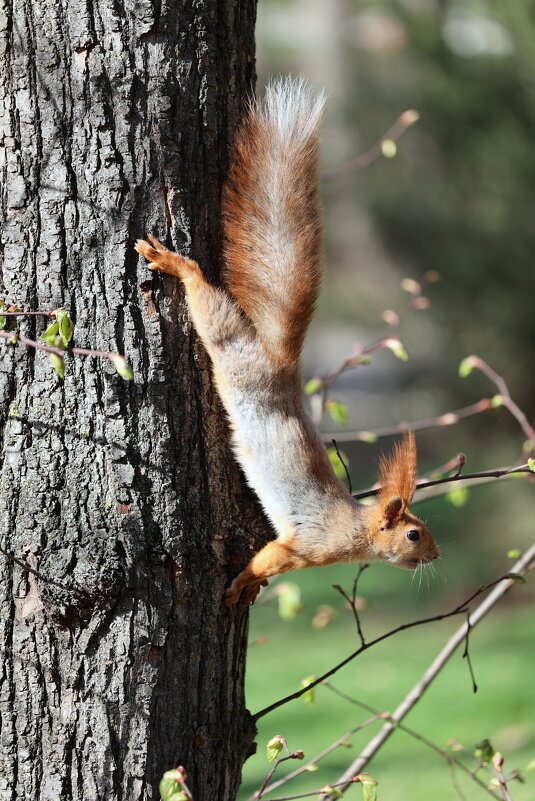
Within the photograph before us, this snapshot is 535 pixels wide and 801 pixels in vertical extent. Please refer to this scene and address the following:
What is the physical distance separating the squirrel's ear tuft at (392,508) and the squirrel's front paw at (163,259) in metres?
0.68

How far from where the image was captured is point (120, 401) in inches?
62.9

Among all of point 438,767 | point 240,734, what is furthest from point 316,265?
point 438,767

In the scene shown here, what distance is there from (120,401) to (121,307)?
0.16m

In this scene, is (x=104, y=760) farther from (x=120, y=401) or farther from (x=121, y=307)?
(x=121, y=307)

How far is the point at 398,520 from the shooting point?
2039 millimetres

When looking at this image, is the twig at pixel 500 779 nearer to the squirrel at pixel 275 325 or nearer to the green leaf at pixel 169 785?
the squirrel at pixel 275 325

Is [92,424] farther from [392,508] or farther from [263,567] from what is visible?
[392,508]

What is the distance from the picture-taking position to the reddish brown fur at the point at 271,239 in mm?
1758

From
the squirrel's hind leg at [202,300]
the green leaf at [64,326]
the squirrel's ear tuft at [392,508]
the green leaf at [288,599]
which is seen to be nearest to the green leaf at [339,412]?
the squirrel's ear tuft at [392,508]

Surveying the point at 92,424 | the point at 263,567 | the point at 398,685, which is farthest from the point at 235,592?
the point at 398,685

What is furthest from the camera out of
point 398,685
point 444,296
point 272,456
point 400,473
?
point 444,296

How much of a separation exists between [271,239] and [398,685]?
4.00 m

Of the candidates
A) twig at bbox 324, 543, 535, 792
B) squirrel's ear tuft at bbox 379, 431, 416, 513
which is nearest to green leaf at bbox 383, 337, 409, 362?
squirrel's ear tuft at bbox 379, 431, 416, 513

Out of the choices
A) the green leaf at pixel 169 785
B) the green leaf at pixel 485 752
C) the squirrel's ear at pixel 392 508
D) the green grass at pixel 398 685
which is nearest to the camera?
the green leaf at pixel 169 785
